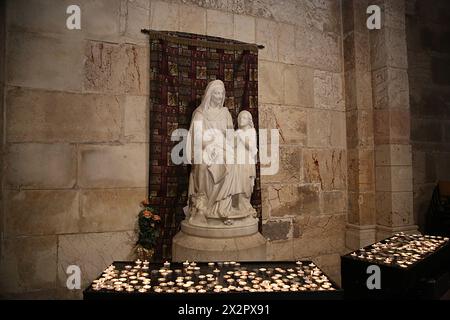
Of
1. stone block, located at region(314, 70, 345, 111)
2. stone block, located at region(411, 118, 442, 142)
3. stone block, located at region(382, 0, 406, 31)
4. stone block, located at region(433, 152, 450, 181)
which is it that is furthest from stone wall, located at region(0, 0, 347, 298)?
stone block, located at region(433, 152, 450, 181)

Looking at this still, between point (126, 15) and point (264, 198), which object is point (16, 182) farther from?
point (264, 198)

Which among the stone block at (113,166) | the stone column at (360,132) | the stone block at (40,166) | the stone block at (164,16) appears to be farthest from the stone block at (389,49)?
the stone block at (40,166)

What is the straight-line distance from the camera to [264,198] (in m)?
4.04

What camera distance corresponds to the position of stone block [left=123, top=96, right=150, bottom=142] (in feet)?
11.5

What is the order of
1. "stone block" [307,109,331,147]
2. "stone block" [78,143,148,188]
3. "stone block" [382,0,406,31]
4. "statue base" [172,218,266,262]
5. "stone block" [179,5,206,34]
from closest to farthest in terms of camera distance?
"statue base" [172,218,266,262]
"stone block" [78,143,148,188]
"stone block" [179,5,206,34]
"stone block" [382,0,406,31]
"stone block" [307,109,331,147]

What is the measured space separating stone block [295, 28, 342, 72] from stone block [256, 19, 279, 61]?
0.35m

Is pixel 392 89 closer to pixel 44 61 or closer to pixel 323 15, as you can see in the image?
pixel 323 15

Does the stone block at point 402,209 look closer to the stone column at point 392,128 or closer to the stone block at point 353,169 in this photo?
the stone column at point 392,128

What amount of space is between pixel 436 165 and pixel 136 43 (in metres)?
5.08

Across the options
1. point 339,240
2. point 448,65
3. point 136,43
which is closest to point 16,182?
point 136,43

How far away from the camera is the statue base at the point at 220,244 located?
2801mm

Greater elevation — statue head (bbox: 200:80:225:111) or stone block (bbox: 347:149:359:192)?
statue head (bbox: 200:80:225:111)

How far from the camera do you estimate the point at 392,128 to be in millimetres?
4059

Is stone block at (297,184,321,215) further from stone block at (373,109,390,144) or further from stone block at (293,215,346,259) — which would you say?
stone block at (373,109,390,144)
